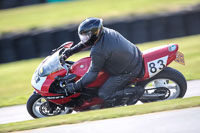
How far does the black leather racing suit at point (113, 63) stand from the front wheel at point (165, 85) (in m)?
0.35

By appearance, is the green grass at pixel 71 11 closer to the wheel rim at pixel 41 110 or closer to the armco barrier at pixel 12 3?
the armco barrier at pixel 12 3

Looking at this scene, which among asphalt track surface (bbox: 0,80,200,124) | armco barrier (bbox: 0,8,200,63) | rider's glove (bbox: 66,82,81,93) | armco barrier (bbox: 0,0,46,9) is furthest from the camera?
armco barrier (bbox: 0,0,46,9)

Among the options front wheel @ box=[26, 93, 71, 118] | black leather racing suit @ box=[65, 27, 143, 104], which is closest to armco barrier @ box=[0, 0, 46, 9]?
front wheel @ box=[26, 93, 71, 118]

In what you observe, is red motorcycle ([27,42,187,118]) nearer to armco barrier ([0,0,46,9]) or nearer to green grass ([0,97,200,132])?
green grass ([0,97,200,132])

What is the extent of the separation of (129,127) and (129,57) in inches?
67.5

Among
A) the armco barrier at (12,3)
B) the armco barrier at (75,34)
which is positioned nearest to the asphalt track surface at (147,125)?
the armco barrier at (75,34)

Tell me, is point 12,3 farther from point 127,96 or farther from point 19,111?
point 127,96

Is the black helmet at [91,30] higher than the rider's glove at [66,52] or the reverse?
higher

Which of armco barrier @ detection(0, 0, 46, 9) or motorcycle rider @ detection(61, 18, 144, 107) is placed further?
armco barrier @ detection(0, 0, 46, 9)

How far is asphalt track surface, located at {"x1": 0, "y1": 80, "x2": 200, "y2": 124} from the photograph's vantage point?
683 centimetres

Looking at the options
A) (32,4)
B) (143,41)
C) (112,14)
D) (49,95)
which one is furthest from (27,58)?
(32,4)

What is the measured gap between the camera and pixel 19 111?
7.30 metres

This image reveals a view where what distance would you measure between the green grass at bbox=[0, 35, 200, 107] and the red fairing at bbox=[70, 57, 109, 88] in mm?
1960

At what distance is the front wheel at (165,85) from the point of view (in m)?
6.38
